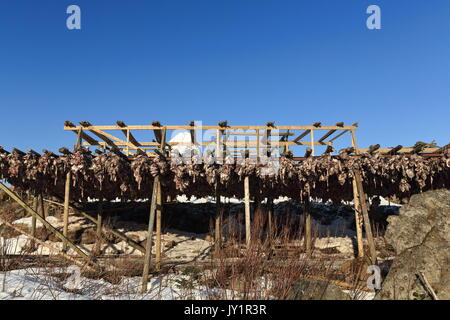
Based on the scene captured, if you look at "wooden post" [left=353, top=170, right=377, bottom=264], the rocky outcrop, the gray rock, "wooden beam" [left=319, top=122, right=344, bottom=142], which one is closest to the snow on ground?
the gray rock

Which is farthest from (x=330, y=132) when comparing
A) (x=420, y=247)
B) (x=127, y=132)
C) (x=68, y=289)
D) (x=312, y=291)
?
(x=68, y=289)

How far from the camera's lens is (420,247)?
22.0ft

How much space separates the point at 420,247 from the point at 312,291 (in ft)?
10.5

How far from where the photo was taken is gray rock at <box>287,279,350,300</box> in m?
5.18

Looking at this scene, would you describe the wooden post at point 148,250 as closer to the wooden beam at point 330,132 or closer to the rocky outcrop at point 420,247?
the rocky outcrop at point 420,247

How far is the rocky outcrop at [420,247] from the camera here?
6094 mm

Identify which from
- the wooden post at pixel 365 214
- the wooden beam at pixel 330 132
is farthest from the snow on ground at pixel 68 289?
the wooden beam at pixel 330 132

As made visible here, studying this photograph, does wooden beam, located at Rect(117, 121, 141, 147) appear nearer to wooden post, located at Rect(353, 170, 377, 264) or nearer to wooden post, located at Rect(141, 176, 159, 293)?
wooden post, located at Rect(141, 176, 159, 293)

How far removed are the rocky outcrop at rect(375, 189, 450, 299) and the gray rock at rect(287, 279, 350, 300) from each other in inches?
40.8

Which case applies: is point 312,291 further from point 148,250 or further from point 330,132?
point 330,132

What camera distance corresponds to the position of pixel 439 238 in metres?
6.86
